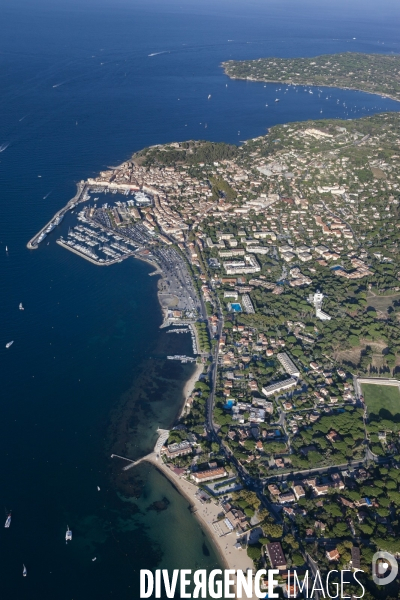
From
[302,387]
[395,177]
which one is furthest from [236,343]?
[395,177]

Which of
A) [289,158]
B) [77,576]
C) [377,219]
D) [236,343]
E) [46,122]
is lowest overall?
[77,576]

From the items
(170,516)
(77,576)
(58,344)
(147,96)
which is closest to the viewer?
(77,576)

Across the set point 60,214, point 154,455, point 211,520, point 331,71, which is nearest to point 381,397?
point 211,520

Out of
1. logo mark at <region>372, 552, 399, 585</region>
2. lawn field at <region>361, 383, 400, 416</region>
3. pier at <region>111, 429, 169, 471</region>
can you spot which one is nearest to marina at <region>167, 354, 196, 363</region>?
pier at <region>111, 429, 169, 471</region>

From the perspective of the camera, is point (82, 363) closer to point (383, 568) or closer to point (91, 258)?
point (91, 258)

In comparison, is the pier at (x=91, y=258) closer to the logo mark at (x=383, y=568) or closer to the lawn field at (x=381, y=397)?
the lawn field at (x=381, y=397)

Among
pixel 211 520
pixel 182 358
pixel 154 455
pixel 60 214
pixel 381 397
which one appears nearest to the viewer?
pixel 211 520

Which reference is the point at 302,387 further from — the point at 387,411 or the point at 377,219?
the point at 377,219

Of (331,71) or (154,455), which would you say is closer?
(154,455)
